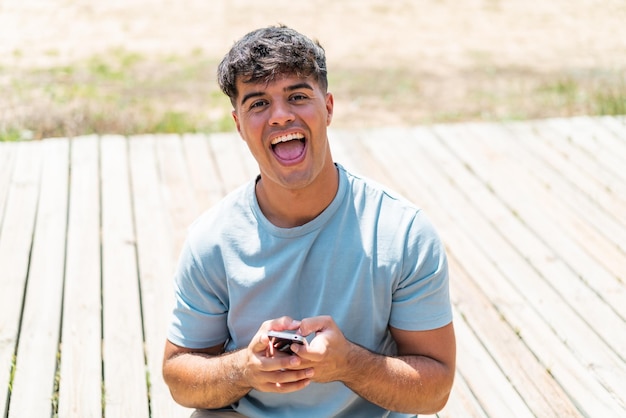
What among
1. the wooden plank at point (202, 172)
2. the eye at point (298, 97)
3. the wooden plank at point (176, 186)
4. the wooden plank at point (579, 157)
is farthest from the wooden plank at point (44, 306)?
the wooden plank at point (579, 157)

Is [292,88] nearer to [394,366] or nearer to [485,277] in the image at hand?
[394,366]

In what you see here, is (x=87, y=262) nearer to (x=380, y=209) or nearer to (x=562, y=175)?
(x=380, y=209)

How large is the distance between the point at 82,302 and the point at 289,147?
1693 millimetres

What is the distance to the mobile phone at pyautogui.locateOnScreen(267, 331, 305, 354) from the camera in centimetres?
201

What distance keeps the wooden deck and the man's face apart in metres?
1.12

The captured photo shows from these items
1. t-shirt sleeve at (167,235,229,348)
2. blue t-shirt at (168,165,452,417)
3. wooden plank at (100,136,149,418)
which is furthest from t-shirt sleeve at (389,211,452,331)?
wooden plank at (100,136,149,418)

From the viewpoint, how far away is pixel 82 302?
365 cm

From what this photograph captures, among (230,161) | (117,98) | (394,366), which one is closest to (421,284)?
(394,366)

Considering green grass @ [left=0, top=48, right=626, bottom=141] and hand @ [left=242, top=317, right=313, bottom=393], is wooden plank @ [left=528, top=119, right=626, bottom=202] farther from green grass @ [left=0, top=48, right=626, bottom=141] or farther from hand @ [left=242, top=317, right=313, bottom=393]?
hand @ [left=242, top=317, right=313, bottom=393]

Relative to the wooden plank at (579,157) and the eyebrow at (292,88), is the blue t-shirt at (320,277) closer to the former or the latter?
the eyebrow at (292,88)

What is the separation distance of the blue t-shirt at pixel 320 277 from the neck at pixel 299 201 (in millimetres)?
23

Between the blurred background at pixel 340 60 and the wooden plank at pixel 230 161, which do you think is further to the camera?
the blurred background at pixel 340 60

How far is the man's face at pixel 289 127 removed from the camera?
7.30 ft

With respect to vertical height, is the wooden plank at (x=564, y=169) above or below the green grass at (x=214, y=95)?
below
